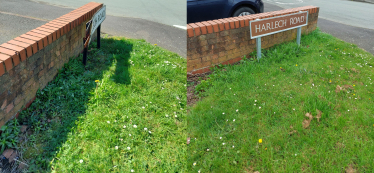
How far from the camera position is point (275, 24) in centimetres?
454

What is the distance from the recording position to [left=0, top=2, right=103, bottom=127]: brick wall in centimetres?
268

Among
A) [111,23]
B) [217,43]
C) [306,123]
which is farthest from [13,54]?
[111,23]

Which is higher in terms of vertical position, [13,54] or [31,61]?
[13,54]

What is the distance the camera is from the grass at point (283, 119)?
7.48 feet

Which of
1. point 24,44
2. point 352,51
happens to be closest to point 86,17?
point 24,44

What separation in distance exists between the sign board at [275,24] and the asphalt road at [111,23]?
1840 mm

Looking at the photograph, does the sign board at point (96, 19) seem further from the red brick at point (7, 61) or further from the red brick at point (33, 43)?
the red brick at point (7, 61)

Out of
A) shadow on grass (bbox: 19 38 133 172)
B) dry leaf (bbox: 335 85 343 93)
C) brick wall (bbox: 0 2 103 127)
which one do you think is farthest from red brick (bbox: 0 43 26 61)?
dry leaf (bbox: 335 85 343 93)

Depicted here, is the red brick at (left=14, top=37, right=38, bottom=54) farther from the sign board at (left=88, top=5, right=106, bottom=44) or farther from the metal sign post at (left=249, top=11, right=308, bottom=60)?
the metal sign post at (left=249, top=11, right=308, bottom=60)

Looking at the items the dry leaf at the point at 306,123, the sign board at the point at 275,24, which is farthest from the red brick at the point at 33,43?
the dry leaf at the point at 306,123

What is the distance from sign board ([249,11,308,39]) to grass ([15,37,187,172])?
4.58ft

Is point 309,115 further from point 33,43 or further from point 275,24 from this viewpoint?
point 33,43

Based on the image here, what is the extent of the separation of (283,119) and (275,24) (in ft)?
7.66

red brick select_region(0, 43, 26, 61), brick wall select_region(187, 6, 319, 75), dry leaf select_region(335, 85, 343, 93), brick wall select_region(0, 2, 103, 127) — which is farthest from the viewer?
brick wall select_region(187, 6, 319, 75)
